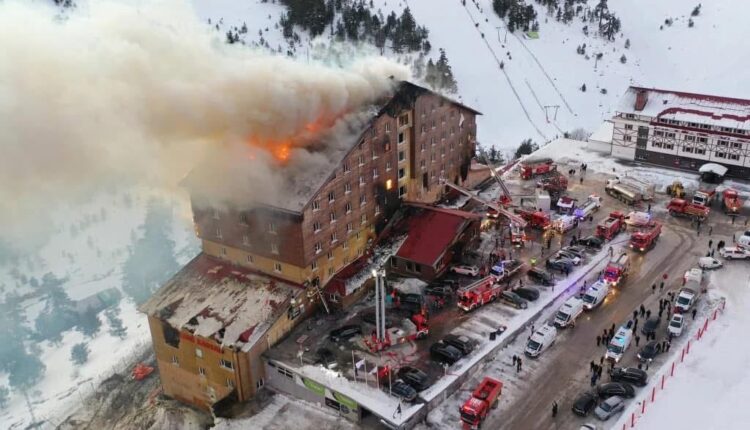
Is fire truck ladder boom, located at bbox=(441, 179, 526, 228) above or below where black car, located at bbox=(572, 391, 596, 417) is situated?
above

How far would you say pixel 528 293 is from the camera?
48.9 meters

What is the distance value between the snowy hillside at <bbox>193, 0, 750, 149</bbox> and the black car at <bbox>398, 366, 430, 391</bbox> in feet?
253

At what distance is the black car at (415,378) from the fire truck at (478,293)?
324 inches

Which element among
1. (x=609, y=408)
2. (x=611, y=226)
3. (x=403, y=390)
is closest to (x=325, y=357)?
(x=403, y=390)

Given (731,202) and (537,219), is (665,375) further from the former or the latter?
(731,202)

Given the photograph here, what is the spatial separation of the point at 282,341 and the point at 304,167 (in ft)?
40.3

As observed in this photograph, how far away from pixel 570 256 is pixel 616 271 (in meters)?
4.28

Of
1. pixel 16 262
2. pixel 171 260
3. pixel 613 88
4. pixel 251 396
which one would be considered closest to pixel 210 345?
pixel 251 396

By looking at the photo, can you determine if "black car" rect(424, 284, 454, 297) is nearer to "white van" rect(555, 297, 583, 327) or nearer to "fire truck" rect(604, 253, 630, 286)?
"white van" rect(555, 297, 583, 327)

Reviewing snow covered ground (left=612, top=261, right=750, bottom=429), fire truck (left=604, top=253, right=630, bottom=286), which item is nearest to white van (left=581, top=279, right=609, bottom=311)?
fire truck (left=604, top=253, right=630, bottom=286)

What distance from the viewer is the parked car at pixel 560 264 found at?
52.7 meters

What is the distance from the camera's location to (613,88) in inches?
4963

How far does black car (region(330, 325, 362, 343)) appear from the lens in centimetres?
4497

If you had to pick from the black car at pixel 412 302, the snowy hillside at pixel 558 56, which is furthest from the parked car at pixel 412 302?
the snowy hillside at pixel 558 56
